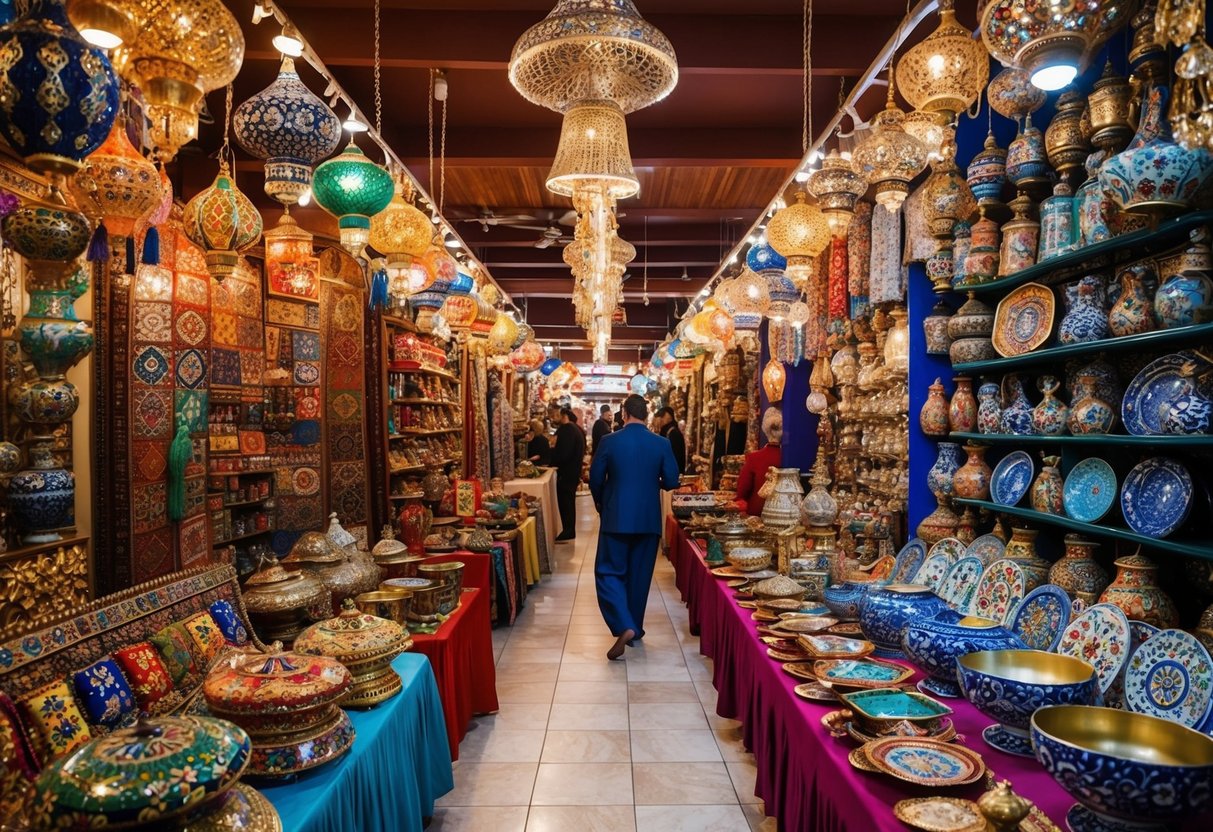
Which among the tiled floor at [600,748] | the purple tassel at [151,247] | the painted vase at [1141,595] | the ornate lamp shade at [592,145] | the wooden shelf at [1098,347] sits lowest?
the tiled floor at [600,748]

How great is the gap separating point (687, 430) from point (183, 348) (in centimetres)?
978

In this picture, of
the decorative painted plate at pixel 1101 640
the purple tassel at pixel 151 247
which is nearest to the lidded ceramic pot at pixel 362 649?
the decorative painted plate at pixel 1101 640

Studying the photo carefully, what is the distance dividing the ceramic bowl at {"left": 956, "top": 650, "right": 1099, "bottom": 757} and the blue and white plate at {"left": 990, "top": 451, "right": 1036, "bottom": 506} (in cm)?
111

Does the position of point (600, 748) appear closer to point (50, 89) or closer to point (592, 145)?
point (592, 145)

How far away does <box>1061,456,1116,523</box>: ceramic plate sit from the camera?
2.41 metres

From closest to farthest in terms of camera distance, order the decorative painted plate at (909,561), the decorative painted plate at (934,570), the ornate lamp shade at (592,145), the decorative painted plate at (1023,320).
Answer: the ornate lamp shade at (592,145) → the decorative painted plate at (1023,320) → the decorative painted plate at (934,570) → the decorative painted plate at (909,561)

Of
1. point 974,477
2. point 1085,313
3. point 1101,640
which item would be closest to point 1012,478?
point 974,477

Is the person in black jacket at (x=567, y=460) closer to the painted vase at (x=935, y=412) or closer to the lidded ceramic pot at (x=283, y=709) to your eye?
the painted vase at (x=935, y=412)

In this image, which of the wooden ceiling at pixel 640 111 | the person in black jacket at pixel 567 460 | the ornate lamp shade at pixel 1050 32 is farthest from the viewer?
the person in black jacket at pixel 567 460

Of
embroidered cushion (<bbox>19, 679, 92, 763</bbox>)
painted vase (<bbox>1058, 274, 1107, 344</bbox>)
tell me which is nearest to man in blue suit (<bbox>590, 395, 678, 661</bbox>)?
painted vase (<bbox>1058, 274, 1107, 344</bbox>)

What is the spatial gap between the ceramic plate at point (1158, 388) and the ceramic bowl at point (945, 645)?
67 cm

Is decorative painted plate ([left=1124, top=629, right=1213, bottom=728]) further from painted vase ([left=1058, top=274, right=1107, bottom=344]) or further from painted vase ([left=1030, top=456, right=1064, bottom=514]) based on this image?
painted vase ([left=1058, top=274, right=1107, bottom=344])

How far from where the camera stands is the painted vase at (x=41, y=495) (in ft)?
10.7

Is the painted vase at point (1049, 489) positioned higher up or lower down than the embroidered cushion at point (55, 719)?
higher up
